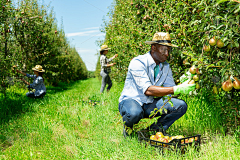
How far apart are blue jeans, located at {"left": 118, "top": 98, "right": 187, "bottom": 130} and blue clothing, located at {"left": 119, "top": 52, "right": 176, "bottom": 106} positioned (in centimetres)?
9

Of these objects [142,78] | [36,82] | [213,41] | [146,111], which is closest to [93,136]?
[146,111]

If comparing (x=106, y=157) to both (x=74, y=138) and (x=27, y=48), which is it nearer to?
(x=74, y=138)

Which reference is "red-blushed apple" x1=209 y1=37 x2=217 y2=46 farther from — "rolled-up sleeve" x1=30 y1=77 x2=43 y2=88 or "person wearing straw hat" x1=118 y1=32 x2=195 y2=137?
"rolled-up sleeve" x1=30 y1=77 x2=43 y2=88

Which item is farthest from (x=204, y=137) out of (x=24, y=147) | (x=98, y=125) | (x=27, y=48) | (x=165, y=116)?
(x=27, y=48)

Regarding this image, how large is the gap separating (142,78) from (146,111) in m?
0.51

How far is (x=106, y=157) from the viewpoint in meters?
2.41

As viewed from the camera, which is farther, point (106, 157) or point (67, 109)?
point (67, 109)

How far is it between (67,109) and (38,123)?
34.0 inches

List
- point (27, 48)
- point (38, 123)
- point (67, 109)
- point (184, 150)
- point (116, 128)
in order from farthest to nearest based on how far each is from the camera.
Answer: point (27, 48)
point (67, 109)
point (38, 123)
point (116, 128)
point (184, 150)

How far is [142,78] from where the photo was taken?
2771 mm

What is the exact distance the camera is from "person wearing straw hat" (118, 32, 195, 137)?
2732mm

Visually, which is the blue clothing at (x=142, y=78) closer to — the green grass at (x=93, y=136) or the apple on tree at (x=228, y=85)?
the green grass at (x=93, y=136)

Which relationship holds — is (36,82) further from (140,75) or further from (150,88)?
(150,88)

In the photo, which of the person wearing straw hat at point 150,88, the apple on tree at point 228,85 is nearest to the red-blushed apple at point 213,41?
the apple on tree at point 228,85
